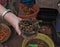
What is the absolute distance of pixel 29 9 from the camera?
109 cm

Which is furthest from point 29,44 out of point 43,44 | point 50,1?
point 50,1

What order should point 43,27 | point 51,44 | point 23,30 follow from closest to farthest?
point 23,30 < point 51,44 < point 43,27

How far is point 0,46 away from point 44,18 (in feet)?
1.04

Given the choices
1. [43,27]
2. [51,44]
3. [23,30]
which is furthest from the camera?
[43,27]

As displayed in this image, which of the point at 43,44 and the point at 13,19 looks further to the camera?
the point at 43,44

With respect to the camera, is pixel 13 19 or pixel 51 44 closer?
pixel 13 19

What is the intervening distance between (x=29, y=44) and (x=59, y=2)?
33 cm

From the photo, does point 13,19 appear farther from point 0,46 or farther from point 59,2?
point 59,2

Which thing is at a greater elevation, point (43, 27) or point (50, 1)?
point (50, 1)

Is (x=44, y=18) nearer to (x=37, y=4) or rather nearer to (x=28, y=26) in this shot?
(x=37, y=4)

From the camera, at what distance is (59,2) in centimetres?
110

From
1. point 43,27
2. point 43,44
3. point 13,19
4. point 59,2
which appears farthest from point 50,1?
point 13,19

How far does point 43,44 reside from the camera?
0.99 m

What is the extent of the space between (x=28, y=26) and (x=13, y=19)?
8cm
